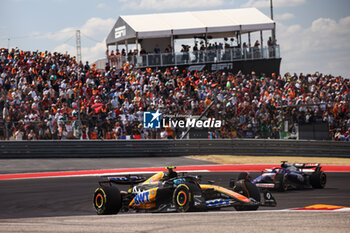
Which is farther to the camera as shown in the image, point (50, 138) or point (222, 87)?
point (222, 87)

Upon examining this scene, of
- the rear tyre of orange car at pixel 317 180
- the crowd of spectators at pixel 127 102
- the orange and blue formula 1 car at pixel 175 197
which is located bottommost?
the rear tyre of orange car at pixel 317 180

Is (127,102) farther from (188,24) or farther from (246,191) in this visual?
(188,24)

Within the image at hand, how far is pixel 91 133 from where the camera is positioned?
19.8 meters

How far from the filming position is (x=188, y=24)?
34125mm

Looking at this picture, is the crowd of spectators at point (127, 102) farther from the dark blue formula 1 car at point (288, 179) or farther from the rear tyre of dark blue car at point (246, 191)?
the rear tyre of dark blue car at point (246, 191)

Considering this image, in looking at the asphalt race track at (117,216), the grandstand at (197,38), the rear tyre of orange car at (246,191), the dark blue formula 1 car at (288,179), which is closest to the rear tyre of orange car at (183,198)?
the asphalt race track at (117,216)

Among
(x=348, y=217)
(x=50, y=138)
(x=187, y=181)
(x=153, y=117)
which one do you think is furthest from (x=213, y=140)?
(x=348, y=217)

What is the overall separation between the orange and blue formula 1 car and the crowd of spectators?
10167 mm

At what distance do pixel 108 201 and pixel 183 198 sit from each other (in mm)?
1347

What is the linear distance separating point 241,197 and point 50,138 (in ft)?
41.8

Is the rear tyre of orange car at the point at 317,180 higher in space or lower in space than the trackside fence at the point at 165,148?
lower

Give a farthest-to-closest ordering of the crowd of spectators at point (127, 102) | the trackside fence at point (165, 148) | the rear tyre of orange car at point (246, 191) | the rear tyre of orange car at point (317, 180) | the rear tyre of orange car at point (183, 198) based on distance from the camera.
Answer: the trackside fence at point (165, 148) → the crowd of spectators at point (127, 102) → the rear tyre of orange car at point (317, 180) → the rear tyre of orange car at point (246, 191) → the rear tyre of orange car at point (183, 198)

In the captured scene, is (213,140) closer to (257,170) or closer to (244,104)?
(244,104)

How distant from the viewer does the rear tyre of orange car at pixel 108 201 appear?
8.59 m
